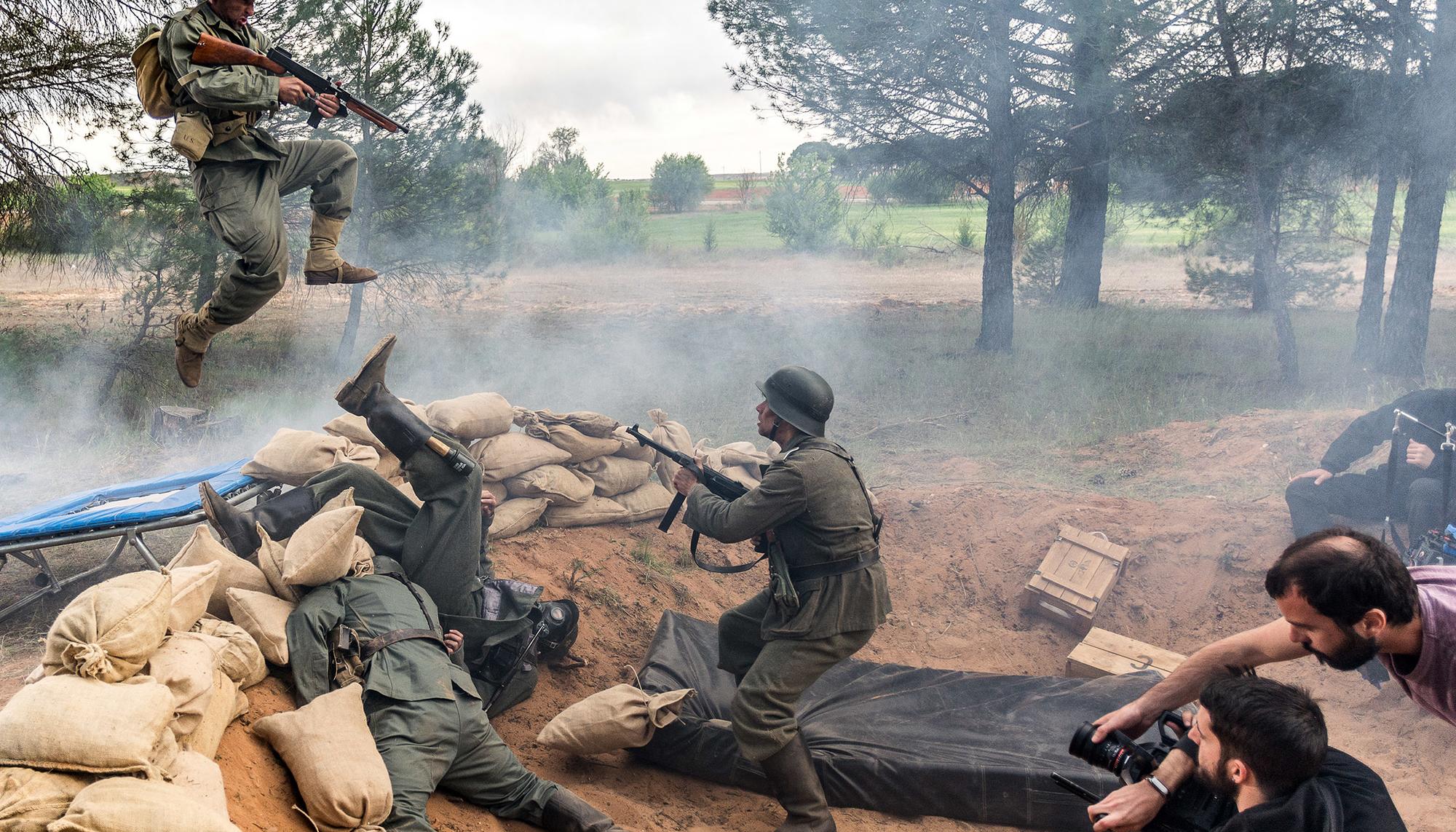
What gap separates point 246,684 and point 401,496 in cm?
132

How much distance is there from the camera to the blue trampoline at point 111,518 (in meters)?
4.57

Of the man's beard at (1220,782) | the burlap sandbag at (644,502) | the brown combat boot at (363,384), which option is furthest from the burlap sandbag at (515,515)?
the man's beard at (1220,782)

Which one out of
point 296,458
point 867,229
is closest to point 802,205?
point 867,229

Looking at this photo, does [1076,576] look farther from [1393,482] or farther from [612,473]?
[612,473]

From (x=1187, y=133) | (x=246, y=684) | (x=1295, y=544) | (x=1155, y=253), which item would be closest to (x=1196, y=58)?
(x=1187, y=133)

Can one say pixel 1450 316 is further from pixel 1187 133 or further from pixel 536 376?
pixel 536 376

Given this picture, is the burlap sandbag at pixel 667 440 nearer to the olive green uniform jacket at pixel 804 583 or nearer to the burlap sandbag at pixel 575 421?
the burlap sandbag at pixel 575 421

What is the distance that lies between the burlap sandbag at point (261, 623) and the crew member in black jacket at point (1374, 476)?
6.14 meters

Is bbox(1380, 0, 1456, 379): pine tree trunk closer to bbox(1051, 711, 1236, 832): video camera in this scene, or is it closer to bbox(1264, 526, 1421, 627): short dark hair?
bbox(1264, 526, 1421, 627): short dark hair

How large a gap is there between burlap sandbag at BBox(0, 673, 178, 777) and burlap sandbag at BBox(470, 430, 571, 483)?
11.9 ft

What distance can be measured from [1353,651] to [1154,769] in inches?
22.3

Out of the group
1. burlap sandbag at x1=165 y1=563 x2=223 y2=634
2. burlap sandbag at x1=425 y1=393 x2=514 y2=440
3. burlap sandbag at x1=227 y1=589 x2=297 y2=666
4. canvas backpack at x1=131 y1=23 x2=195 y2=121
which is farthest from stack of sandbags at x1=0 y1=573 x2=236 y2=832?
burlap sandbag at x1=425 y1=393 x2=514 y2=440

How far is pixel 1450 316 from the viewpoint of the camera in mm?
15828

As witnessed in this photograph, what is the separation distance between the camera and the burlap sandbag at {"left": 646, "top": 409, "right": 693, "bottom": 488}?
23.1 ft
